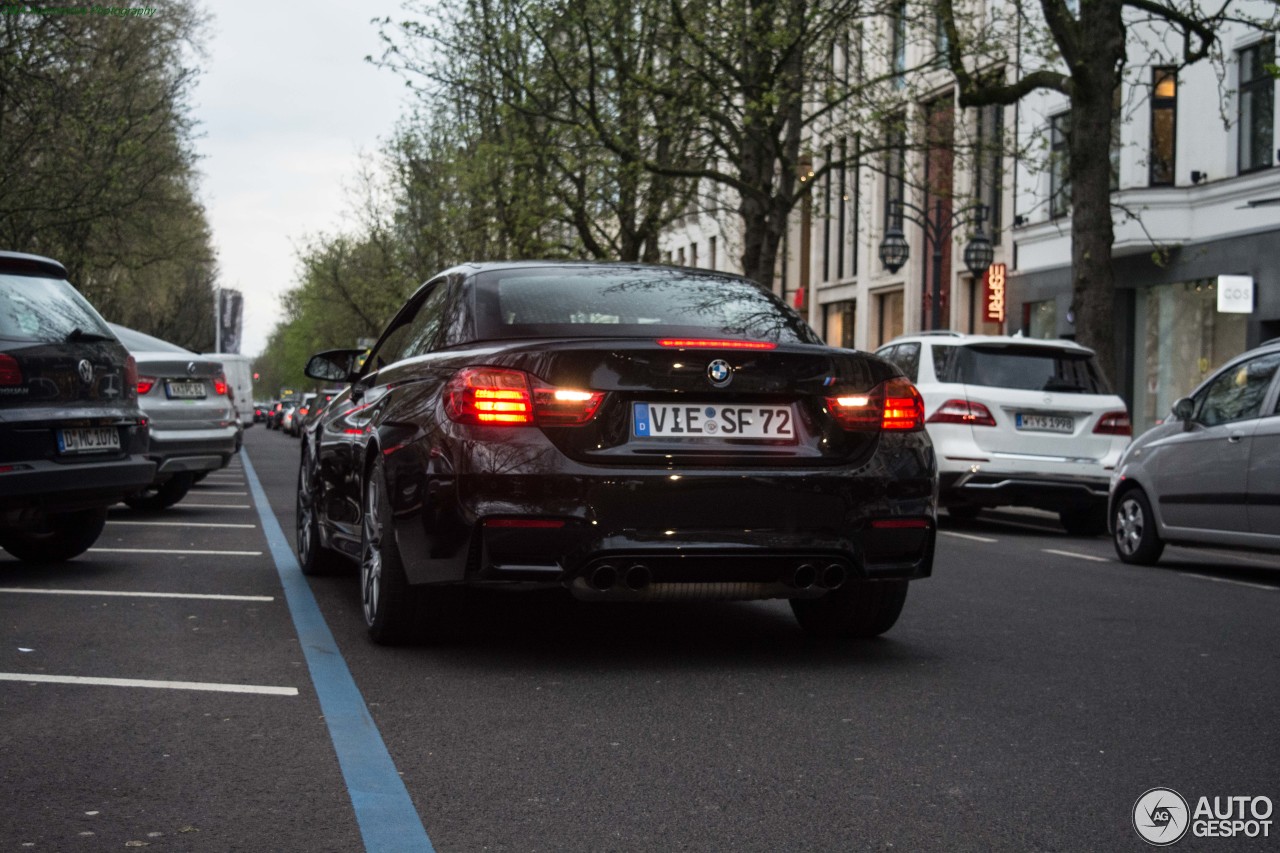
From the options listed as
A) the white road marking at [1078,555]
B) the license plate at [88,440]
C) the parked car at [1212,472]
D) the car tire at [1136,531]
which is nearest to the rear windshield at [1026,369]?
the white road marking at [1078,555]

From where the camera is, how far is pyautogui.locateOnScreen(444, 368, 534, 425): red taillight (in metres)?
6.09

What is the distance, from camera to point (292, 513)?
15133 millimetres

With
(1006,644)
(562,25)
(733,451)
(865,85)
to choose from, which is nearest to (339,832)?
(733,451)

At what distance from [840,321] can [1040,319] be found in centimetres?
1438

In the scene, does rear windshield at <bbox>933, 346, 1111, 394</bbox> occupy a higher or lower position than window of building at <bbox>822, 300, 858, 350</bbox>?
lower

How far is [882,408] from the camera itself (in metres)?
6.43

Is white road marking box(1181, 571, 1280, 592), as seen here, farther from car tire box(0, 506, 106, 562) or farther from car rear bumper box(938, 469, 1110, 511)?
car tire box(0, 506, 106, 562)

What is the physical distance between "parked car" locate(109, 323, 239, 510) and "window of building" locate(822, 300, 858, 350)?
3184cm

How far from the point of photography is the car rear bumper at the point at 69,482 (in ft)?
28.5

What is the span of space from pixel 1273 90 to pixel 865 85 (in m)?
6.48

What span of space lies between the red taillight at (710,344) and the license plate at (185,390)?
10.7 m

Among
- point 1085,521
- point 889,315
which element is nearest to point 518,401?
point 1085,521

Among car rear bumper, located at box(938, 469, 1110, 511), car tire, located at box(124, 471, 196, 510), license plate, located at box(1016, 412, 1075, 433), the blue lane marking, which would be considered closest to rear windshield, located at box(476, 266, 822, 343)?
the blue lane marking

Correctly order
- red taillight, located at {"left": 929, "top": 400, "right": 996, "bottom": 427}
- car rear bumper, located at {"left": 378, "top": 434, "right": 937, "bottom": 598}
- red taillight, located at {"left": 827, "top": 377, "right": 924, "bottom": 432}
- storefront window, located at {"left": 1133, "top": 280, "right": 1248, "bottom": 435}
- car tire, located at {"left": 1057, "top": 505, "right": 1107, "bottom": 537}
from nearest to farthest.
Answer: car rear bumper, located at {"left": 378, "top": 434, "right": 937, "bottom": 598}
red taillight, located at {"left": 827, "top": 377, "right": 924, "bottom": 432}
red taillight, located at {"left": 929, "top": 400, "right": 996, "bottom": 427}
car tire, located at {"left": 1057, "top": 505, "right": 1107, "bottom": 537}
storefront window, located at {"left": 1133, "top": 280, "right": 1248, "bottom": 435}
